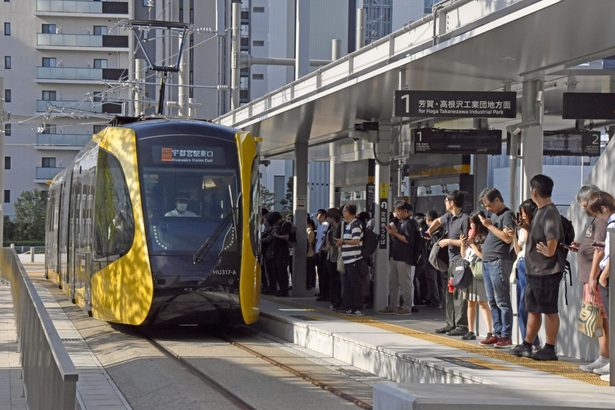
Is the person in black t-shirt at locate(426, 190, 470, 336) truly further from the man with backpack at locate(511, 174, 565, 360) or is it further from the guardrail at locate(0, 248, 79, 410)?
the guardrail at locate(0, 248, 79, 410)

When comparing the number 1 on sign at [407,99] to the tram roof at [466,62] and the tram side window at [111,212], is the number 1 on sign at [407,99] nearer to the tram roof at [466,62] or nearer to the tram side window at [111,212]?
the tram roof at [466,62]

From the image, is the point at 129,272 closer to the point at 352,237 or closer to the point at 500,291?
the point at 352,237

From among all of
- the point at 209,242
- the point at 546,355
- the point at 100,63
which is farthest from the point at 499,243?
the point at 100,63

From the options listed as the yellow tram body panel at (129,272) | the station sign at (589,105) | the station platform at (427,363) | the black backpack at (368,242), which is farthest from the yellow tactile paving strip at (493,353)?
the station sign at (589,105)

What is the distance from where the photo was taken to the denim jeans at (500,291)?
1280 cm

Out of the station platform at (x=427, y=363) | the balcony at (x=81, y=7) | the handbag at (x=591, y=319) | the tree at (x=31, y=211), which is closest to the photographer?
the station platform at (x=427, y=363)

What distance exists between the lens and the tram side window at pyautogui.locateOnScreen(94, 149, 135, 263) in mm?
16484

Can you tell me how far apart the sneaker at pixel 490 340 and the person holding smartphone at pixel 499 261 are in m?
0.09

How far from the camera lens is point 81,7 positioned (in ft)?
265

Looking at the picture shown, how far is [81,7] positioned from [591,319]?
74289 mm

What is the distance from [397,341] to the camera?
46.5 feet

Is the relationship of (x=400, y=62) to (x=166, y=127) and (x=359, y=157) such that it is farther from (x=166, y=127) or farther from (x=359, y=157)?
(x=359, y=157)

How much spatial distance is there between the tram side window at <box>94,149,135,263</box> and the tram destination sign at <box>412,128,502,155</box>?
474 cm

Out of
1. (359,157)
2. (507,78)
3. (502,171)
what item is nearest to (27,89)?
(502,171)
